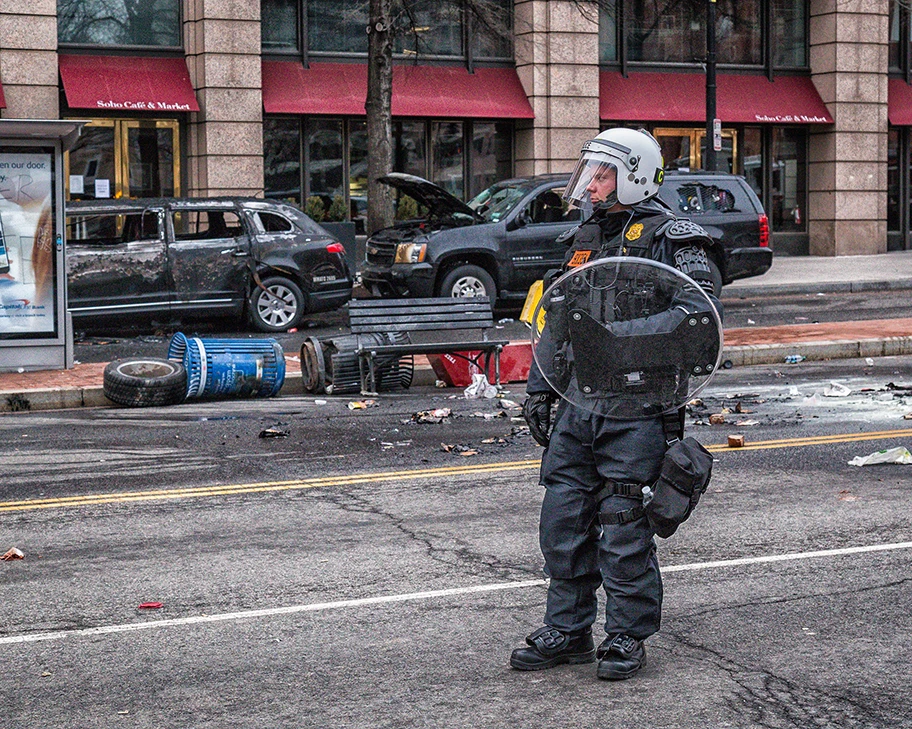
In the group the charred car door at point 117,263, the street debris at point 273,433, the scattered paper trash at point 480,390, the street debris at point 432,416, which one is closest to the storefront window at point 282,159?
the charred car door at point 117,263

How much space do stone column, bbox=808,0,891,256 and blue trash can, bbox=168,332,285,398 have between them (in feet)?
66.6

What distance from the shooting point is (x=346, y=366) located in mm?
13242

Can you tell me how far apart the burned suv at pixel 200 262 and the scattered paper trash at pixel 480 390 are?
19.2 ft

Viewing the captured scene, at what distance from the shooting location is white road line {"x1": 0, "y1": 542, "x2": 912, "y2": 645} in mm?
5730

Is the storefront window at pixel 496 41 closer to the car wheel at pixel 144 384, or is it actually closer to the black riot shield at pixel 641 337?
the car wheel at pixel 144 384

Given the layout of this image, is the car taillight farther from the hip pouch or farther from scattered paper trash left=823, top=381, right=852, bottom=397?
the hip pouch

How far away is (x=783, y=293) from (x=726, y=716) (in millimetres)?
19821

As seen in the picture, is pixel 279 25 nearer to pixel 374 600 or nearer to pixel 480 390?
pixel 480 390

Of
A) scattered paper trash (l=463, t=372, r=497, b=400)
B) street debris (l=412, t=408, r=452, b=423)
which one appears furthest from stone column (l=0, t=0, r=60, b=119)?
street debris (l=412, t=408, r=452, b=423)

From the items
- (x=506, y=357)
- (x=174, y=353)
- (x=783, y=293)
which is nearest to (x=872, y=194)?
(x=783, y=293)

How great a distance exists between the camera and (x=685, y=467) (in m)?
4.86

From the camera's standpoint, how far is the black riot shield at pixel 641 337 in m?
4.93

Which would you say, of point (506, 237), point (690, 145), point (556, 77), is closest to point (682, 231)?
point (506, 237)

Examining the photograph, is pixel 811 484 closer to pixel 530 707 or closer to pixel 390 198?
pixel 530 707
